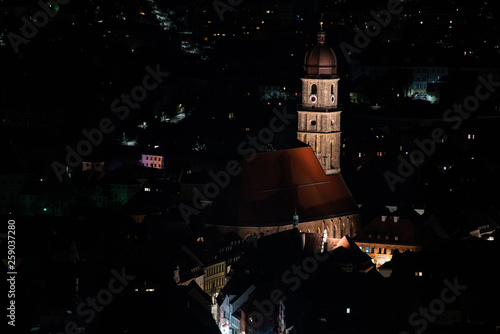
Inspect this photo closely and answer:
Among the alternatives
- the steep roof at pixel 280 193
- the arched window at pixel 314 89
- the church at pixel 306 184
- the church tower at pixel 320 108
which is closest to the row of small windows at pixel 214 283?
the church at pixel 306 184

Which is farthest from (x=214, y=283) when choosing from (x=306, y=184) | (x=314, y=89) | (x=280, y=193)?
(x=314, y=89)

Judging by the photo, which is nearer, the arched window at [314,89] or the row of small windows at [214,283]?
the row of small windows at [214,283]

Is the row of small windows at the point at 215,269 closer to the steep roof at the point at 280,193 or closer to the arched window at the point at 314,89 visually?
the steep roof at the point at 280,193

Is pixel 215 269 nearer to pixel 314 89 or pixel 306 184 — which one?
pixel 306 184

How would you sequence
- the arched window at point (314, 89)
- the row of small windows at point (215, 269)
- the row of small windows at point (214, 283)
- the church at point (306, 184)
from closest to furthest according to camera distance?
the row of small windows at point (214, 283) → the row of small windows at point (215, 269) → the church at point (306, 184) → the arched window at point (314, 89)

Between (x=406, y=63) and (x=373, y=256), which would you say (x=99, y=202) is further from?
(x=406, y=63)

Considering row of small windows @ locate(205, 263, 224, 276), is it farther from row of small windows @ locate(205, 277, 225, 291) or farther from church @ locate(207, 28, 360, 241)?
church @ locate(207, 28, 360, 241)

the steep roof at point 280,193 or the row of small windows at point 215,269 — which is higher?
the steep roof at point 280,193

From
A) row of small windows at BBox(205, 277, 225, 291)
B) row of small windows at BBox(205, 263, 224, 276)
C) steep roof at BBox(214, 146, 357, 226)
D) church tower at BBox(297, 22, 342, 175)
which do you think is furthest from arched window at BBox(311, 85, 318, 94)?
row of small windows at BBox(205, 277, 225, 291)
